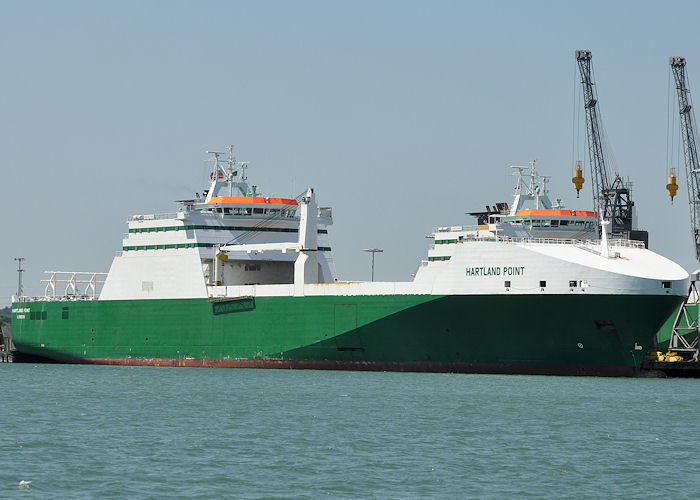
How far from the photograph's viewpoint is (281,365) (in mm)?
63438

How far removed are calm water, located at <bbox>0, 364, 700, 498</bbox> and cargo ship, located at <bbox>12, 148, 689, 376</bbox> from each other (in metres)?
2.41

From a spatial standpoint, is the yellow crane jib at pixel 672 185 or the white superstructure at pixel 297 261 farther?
the yellow crane jib at pixel 672 185

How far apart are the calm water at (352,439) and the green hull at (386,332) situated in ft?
6.15

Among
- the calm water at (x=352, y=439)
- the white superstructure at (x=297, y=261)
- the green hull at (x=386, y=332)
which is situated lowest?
the calm water at (x=352, y=439)

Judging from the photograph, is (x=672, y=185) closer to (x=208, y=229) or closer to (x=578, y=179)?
(x=578, y=179)

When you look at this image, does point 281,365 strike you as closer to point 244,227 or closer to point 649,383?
point 244,227

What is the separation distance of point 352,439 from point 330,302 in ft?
86.9

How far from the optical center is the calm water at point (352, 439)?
90.7ft

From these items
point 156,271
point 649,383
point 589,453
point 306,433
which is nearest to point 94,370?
point 156,271

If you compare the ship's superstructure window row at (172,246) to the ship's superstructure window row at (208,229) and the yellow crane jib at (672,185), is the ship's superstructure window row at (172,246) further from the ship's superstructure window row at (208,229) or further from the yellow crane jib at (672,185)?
the yellow crane jib at (672,185)

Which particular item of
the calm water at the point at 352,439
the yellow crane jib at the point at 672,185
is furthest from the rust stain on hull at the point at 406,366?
the yellow crane jib at the point at 672,185

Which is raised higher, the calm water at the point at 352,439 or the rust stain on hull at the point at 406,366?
the rust stain on hull at the point at 406,366

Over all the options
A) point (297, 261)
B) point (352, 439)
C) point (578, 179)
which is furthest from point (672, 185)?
point (352, 439)

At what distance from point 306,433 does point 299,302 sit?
26.9m
